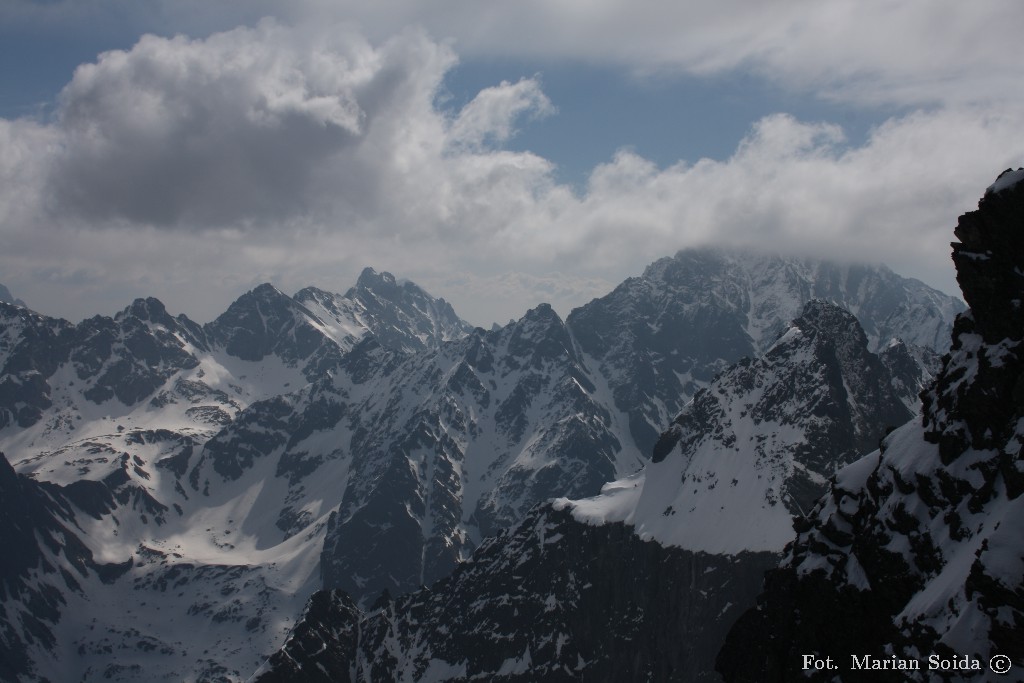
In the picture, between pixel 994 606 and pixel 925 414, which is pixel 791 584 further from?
pixel 994 606

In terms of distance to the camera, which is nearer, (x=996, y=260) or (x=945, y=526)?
(x=945, y=526)

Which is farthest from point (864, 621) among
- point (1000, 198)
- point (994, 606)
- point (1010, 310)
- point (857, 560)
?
point (1000, 198)

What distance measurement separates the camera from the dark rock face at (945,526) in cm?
5725

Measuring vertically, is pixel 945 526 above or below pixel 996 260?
below

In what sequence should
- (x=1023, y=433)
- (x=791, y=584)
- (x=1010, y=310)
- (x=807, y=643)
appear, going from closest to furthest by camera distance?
(x=1023, y=433) → (x=1010, y=310) → (x=807, y=643) → (x=791, y=584)

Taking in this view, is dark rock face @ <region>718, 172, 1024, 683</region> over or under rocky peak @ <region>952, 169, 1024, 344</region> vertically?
under

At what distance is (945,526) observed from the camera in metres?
67.1

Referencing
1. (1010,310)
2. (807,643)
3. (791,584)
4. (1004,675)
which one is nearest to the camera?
(1004,675)

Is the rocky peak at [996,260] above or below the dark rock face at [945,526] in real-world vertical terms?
above

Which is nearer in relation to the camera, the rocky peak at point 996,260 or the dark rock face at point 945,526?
the dark rock face at point 945,526

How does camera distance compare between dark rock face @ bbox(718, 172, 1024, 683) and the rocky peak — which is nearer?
dark rock face @ bbox(718, 172, 1024, 683)

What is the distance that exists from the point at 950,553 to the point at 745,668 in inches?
1067

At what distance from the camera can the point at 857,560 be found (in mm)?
74688

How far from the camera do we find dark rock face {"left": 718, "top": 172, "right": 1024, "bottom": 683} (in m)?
57.2
